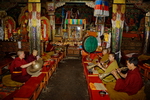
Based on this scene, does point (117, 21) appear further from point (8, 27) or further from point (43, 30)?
point (8, 27)

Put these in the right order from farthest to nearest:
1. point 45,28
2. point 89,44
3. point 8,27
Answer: point 8,27
point 45,28
point 89,44

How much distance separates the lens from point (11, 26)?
11.0 metres

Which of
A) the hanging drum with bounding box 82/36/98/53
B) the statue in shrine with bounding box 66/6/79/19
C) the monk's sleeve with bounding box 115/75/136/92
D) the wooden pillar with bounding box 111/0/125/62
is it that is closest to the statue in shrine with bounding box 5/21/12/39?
the statue in shrine with bounding box 66/6/79/19

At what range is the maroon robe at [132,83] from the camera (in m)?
2.88

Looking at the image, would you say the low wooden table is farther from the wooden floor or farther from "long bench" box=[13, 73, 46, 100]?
"long bench" box=[13, 73, 46, 100]

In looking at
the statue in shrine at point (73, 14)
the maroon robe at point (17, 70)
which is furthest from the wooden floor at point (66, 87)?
the statue in shrine at point (73, 14)

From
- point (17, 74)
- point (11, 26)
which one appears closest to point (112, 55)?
point (17, 74)

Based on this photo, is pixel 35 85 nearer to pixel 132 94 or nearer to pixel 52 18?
pixel 132 94

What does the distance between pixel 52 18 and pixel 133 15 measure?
9.04 metres

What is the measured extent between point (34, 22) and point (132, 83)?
6.30 meters

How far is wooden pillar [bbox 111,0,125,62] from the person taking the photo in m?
6.45

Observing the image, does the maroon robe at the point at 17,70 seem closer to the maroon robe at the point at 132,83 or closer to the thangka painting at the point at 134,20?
the maroon robe at the point at 132,83

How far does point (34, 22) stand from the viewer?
22.7 feet

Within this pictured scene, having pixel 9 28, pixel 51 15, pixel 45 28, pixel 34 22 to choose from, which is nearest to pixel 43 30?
pixel 45 28
